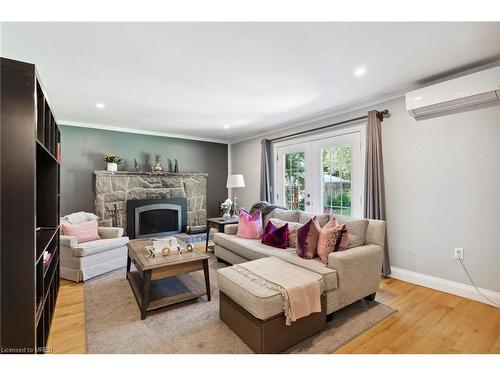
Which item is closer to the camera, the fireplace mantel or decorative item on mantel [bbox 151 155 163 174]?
the fireplace mantel

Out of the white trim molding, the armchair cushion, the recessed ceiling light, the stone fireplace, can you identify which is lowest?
the armchair cushion

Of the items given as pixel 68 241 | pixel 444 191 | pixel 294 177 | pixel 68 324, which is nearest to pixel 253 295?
pixel 68 324

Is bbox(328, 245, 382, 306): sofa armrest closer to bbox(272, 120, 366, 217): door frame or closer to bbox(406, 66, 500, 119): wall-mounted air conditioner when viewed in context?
bbox(272, 120, 366, 217): door frame

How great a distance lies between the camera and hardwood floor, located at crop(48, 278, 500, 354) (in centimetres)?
182

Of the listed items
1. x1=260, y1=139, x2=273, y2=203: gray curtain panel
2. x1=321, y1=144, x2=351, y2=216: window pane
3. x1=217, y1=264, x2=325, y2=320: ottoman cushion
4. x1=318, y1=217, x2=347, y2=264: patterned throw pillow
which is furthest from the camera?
x1=260, y1=139, x2=273, y2=203: gray curtain panel

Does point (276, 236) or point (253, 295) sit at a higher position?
point (276, 236)

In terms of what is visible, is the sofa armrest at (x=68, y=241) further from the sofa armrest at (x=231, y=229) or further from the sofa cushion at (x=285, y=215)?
the sofa cushion at (x=285, y=215)

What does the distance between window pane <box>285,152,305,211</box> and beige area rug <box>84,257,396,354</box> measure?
230cm

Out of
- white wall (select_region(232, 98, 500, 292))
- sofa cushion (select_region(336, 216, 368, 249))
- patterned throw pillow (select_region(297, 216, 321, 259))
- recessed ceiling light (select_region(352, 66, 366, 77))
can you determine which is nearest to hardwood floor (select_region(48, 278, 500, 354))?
white wall (select_region(232, 98, 500, 292))

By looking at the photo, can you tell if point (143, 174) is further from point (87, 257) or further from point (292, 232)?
point (292, 232)

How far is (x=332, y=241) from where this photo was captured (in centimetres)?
244

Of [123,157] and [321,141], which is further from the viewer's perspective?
[123,157]

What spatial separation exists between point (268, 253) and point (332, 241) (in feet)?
2.46
